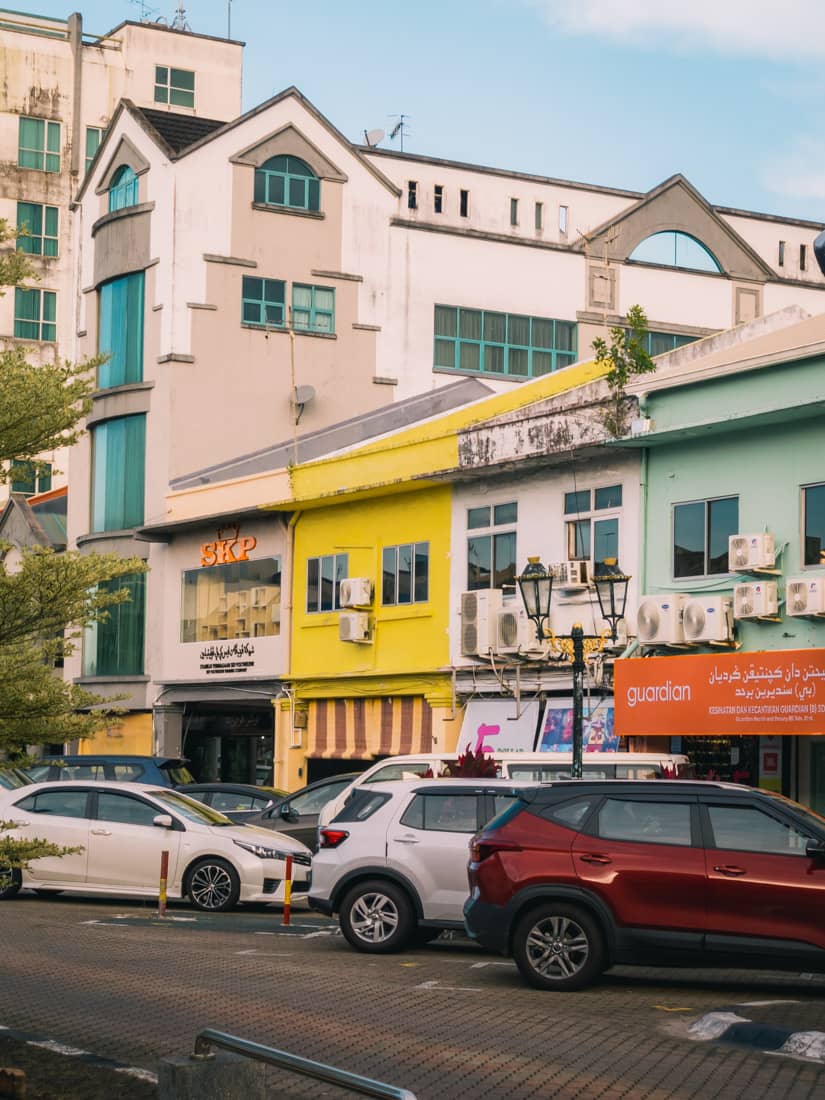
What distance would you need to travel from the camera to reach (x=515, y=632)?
29.0 metres

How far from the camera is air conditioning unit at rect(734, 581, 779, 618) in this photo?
2461 cm

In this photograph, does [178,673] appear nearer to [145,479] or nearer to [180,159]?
[145,479]

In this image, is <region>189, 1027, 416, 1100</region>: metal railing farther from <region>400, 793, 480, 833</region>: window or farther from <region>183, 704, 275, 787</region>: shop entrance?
<region>183, 704, 275, 787</region>: shop entrance

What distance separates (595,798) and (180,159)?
29.5m

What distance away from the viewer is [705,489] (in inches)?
1048

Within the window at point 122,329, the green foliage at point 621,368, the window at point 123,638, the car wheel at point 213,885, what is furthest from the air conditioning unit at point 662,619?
the window at point 122,329

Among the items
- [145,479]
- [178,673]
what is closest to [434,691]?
[178,673]

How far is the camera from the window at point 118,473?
4141 cm

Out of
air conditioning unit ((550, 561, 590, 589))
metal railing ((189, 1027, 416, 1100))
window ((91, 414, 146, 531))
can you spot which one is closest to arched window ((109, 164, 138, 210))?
window ((91, 414, 146, 531))

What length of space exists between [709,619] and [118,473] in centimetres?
2039

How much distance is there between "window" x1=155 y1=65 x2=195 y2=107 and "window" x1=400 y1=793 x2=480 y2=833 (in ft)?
181

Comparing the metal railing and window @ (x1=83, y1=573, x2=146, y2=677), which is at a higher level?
window @ (x1=83, y1=573, x2=146, y2=677)

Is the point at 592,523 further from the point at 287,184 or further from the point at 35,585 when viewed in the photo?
the point at 287,184

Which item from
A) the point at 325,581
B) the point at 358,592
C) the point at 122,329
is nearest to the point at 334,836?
the point at 358,592
